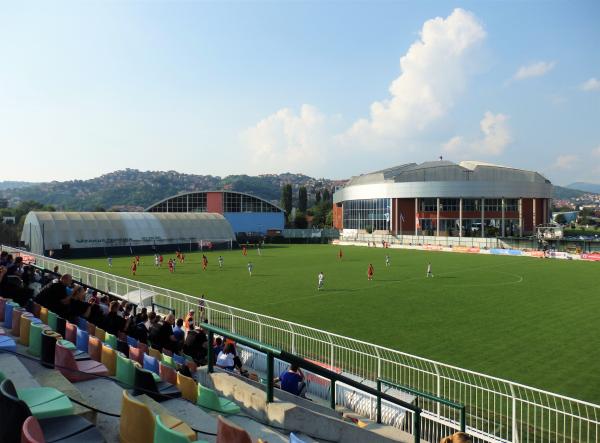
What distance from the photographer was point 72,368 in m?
5.52

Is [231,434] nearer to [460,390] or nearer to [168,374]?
[168,374]

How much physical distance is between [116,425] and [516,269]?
40863mm

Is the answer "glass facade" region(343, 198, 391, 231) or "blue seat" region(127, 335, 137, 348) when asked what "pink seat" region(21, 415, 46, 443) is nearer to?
"blue seat" region(127, 335, 137, 348)

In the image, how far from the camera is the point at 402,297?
1009 inches

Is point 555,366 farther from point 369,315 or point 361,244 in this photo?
point 361,244

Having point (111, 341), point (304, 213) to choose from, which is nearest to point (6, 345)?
point (111, 341)

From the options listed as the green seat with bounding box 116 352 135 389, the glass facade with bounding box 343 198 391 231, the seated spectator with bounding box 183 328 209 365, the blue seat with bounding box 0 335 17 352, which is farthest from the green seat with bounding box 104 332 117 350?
the glass facade with bounding box 343 198 391 231

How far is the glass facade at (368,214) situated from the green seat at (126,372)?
260 ft

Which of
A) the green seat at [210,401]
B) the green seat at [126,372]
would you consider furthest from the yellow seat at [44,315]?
the green seat at [210,401]

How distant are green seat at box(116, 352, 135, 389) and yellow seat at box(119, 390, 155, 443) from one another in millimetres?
1705

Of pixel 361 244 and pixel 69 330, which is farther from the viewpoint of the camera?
pixel 361 244

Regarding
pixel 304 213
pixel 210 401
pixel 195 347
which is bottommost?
pixel 195 347

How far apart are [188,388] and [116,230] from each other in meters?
58.1

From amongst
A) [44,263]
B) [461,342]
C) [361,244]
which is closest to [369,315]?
[461,342]
